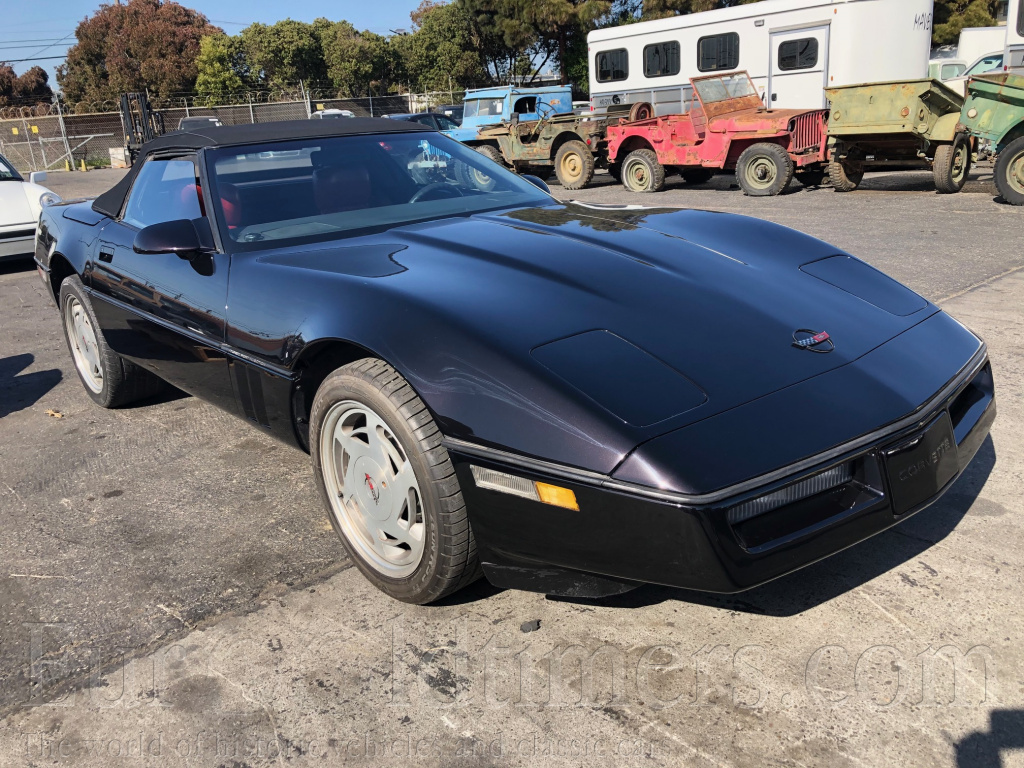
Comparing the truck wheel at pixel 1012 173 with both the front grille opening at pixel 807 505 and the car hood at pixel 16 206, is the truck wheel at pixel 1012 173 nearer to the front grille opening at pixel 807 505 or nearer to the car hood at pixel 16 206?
the front grille opening at pixel 807 505

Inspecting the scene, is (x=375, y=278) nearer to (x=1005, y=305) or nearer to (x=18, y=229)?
(x=1005, y=305)

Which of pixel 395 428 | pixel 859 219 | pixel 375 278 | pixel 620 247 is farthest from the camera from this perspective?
pixel 859 219

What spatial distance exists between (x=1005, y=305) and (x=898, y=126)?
6583 mm

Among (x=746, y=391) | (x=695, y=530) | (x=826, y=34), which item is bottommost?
(x=695, y=530)

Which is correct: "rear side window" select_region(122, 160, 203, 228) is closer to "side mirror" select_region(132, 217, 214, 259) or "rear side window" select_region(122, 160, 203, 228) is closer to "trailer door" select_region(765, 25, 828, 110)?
"side mirror" select_region(132, 217, 214, 259)

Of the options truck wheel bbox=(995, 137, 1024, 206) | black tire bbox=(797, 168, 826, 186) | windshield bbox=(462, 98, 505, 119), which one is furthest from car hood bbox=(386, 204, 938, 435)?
windshield bbox=(462, 98, 505, 119)

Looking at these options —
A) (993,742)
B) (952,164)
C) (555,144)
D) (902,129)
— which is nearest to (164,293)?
(993,742)

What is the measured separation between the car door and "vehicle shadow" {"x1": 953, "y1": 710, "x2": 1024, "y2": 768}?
241cm

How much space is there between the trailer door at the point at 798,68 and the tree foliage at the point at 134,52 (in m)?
46.5

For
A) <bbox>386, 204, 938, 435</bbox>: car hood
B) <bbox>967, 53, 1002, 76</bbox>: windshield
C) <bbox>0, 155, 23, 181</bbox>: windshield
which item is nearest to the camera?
<bbox>386, 204, 938, 435</bbox>: car hood

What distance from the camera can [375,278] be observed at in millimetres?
2471

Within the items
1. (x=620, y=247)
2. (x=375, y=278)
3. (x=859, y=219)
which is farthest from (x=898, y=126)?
(x=375, y=278)

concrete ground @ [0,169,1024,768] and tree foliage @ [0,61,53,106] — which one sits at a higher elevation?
tree foliage @ [0,61,53,106]

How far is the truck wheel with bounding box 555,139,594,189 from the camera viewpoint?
1489 centimetres
